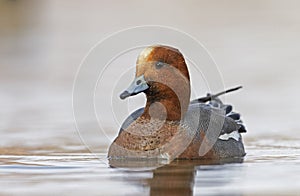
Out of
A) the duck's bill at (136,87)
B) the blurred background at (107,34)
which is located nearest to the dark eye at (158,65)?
the duck's bill at (136,87)

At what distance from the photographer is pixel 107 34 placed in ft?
64.6

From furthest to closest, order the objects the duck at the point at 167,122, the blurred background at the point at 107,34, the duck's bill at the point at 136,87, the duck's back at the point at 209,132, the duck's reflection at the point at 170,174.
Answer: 1. the blurred background at the point at 107,34
2. the duck's back at the point at 209,132
3. the duck at the point at 167,122
4. the duck's bill at the point at 136,87
5. the duck's reflection at the point at 170,174

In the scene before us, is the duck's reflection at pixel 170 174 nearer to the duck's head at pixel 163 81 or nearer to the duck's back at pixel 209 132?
the duck's back at pixel 209 132

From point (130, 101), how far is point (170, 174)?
15.8 ft

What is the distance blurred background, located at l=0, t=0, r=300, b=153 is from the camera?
11141 millimetres

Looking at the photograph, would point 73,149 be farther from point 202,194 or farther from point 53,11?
point 53,11

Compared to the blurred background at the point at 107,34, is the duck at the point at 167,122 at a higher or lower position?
lower

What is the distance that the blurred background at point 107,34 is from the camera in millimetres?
11141

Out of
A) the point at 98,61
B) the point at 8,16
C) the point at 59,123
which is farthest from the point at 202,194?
the point at 8,16

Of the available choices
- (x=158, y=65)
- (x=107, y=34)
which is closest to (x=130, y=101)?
(x=158, y=65)

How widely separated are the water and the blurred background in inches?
0.8

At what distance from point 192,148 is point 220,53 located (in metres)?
9.28

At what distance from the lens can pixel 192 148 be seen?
329 inches

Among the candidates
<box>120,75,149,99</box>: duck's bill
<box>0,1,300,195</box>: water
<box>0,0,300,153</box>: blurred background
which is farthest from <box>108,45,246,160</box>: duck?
<box>0,0,300,153</box>: blurred background
